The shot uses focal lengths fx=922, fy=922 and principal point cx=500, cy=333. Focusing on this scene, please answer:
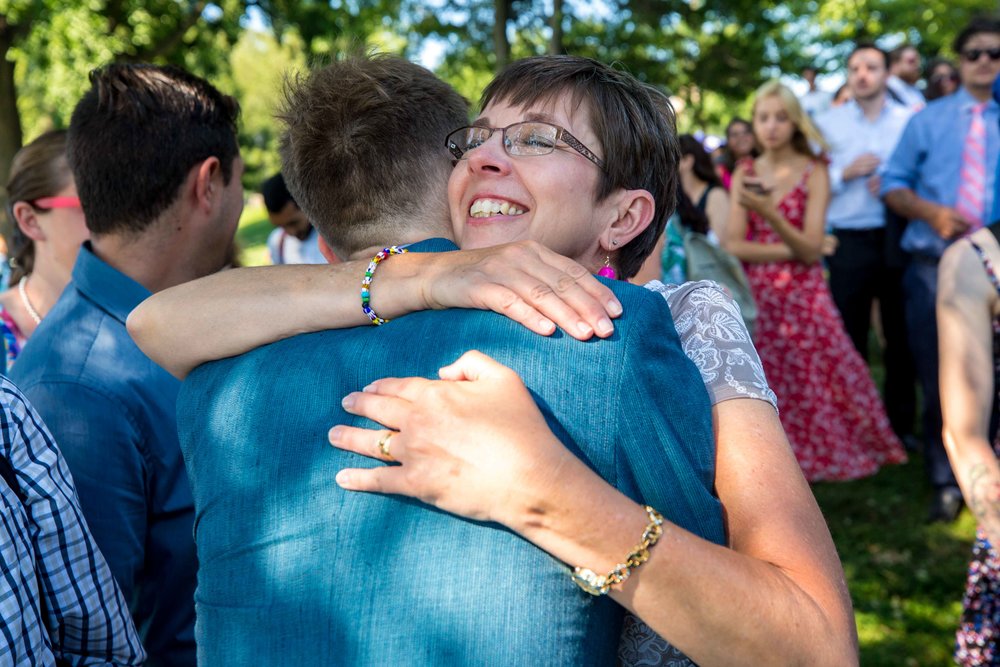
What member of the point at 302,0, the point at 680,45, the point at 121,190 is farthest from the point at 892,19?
the point at 121,190

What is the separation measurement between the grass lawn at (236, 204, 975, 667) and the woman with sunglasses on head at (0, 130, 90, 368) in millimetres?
719

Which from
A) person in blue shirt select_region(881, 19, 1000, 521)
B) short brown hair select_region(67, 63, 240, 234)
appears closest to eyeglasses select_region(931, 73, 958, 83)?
person in blue shirt select_region(881, 19, 1000, 521)

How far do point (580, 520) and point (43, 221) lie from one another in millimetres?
3059

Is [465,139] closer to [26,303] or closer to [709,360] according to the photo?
[709,360]

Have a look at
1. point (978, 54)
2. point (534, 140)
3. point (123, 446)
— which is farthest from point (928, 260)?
point (123, 446)

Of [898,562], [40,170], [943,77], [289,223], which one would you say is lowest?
[898,562]

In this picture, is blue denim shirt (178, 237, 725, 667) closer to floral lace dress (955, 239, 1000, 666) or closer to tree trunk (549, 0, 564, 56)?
floral lace dress (955, 239, 1000, 666)

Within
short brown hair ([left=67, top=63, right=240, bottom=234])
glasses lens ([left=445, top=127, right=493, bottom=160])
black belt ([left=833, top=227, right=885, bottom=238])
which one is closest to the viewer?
glasses lens ([left=445, top=127, right=493, bottom=160])

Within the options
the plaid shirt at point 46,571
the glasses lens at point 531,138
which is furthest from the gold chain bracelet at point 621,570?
the plaid shirt at point 46,571

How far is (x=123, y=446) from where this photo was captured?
2.29 metres

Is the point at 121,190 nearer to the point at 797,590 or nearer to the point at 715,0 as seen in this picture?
the point at 797,590

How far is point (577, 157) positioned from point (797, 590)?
0.95 metres

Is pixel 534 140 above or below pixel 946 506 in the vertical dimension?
above

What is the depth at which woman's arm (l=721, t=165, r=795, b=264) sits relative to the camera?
21.3 feet
